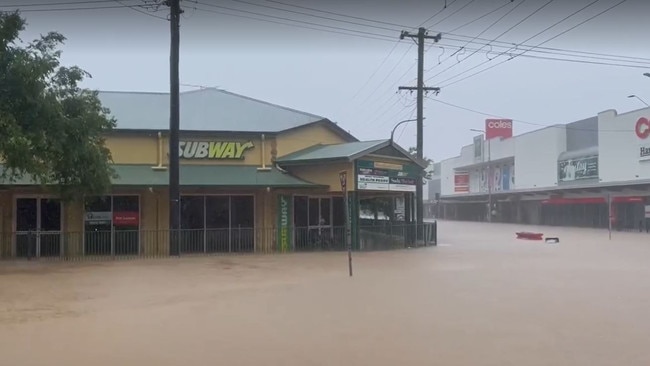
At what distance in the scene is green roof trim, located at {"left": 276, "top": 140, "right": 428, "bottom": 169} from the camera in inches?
1021

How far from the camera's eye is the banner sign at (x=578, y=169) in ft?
181

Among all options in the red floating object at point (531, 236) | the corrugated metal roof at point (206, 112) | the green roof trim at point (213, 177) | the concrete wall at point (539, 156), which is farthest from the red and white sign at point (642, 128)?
→ the green roof trim at point (213, 177)

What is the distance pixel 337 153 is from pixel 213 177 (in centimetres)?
495

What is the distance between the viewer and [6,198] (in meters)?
24.6

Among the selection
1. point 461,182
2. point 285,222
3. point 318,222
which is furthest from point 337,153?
point 461,182

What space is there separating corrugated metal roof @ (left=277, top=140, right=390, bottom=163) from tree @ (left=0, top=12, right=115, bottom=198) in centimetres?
779

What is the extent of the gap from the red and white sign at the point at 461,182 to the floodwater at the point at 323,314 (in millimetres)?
65849

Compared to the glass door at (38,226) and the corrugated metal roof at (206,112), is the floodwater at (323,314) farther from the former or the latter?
the corrugated metal roof at (206,112)

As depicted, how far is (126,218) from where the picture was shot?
84.3ft

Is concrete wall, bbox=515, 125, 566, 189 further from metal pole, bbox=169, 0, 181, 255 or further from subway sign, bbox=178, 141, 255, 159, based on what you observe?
metal pole, bbox=169, 0, 181, 255

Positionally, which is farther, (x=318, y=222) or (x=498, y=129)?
Result: (x=498, y=129)

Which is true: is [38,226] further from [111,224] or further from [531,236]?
[531,236]

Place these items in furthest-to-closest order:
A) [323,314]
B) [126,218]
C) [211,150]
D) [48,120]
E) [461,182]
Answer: [461,182] < [211,150] < [126,218] < [48,120] < [323,314]

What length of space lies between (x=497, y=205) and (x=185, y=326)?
69.3 metres
